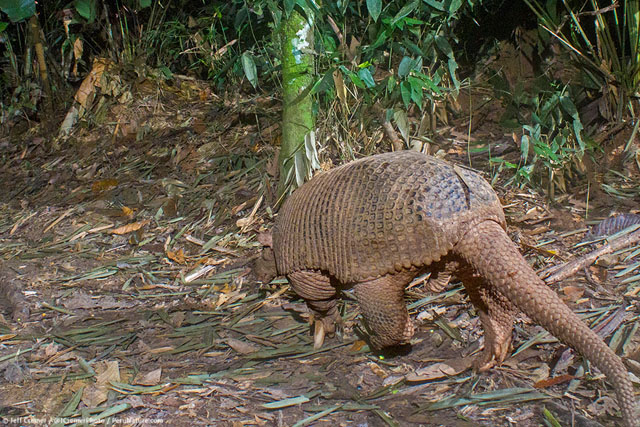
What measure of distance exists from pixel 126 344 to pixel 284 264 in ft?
3.07

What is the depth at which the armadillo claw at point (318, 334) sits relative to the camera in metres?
2.95

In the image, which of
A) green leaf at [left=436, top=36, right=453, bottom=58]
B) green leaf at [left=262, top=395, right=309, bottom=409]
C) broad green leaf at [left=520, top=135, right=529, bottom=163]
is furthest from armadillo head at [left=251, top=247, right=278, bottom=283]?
green leaf at [left=436, top=36, right=453, bottom=58]

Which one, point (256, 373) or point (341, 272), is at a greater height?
point (341, 272)

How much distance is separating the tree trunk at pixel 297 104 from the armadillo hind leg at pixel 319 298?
0.95m

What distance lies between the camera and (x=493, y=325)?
2.56 m

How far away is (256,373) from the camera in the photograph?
106 inches

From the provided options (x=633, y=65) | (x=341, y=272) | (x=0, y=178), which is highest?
(x=633, y=65)

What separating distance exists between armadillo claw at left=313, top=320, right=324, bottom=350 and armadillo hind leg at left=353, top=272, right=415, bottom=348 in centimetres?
38

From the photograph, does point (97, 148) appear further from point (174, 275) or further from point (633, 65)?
point (633, 65)

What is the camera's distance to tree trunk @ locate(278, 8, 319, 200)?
373 cm

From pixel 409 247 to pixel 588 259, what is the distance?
1.24 metres

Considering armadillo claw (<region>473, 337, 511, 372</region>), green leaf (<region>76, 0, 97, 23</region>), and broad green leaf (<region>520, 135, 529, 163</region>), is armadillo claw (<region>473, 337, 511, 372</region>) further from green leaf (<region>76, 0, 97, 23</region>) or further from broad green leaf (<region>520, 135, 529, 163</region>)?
green leaf (<region>76, 0, 97, 23</region>)

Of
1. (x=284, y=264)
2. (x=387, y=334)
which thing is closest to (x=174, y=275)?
(x=284, y=264)

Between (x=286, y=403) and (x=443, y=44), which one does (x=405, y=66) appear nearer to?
(x=443, y=44)
